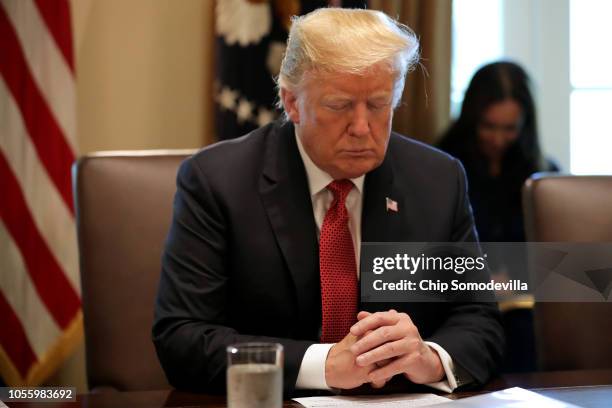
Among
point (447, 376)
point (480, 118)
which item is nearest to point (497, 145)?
point (480, 118)

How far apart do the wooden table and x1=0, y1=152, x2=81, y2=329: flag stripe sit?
56.8 inches

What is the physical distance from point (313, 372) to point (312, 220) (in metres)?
0.40

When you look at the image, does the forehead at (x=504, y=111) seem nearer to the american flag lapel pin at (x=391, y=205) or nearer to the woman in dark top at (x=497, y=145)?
the woman in dark top at (x=497, y=145)

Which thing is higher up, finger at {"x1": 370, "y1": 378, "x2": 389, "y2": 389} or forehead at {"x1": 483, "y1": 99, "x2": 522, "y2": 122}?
forehead at {"x1": 483, "y1": 99, "x2": 522, "y2": 122}

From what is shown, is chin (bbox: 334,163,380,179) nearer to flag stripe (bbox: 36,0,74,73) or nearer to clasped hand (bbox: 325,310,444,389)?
clasped hand (bbox: 325,310,444,389)

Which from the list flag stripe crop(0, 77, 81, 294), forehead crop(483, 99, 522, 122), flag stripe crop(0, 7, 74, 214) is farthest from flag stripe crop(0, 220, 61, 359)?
forehead crop(483, 99, 522, 122)

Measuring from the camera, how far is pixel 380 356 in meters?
1.49

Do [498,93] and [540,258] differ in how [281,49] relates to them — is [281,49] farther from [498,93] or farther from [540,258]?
[540,258]

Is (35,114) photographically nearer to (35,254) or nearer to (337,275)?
(35,254)

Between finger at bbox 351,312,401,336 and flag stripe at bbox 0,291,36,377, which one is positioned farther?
flag stripe at bbox 0,291,36,377

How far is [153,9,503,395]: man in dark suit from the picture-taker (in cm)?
171

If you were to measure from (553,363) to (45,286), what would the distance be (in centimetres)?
170

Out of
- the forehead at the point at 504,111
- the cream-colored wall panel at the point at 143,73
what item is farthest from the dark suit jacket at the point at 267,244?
the forehead at the point at 504,111

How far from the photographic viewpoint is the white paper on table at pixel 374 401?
140 centimetres
